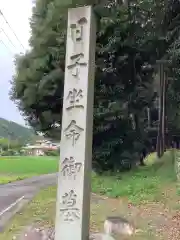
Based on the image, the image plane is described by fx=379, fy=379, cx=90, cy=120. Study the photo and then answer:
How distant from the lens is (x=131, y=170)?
50.4ft

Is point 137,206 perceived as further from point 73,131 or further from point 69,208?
point 73,131

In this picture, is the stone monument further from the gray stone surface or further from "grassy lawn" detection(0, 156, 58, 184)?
"grassy lawn" detection(0, 156, 58, 184)

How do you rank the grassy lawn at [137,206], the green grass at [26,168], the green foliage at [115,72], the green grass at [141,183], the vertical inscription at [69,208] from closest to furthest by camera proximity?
the vertical inscription at [69,208]
the grassy lawn at [137,206]
the green grass at [141,183]
the green foliage at [115,72]
the green grass at [26,168]

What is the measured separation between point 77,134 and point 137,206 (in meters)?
5.18

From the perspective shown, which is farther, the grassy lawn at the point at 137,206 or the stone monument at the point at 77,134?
the grassy lawn at the point at 137,206

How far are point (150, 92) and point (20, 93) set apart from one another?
6087 millimetres

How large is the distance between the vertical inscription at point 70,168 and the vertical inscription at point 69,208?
0.79 ft

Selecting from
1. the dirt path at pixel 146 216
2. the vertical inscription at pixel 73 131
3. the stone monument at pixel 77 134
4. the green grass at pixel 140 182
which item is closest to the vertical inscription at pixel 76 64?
the stone monument at pixel 77 134

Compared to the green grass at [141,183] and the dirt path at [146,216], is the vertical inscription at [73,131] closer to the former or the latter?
the dirt path at [146,216]

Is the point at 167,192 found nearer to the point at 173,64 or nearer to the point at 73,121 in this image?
the point at 173,64

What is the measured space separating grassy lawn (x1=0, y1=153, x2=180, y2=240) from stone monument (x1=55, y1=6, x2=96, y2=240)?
8.34 ft

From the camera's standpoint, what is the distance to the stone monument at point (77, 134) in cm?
551

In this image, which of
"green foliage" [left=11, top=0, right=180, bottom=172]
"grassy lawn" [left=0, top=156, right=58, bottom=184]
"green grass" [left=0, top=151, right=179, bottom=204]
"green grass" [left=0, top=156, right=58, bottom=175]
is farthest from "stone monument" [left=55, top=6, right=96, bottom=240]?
"green grass" [left=0, top=156, right=58, bottom=175]

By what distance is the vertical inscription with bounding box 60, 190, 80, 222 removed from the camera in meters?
5.50
